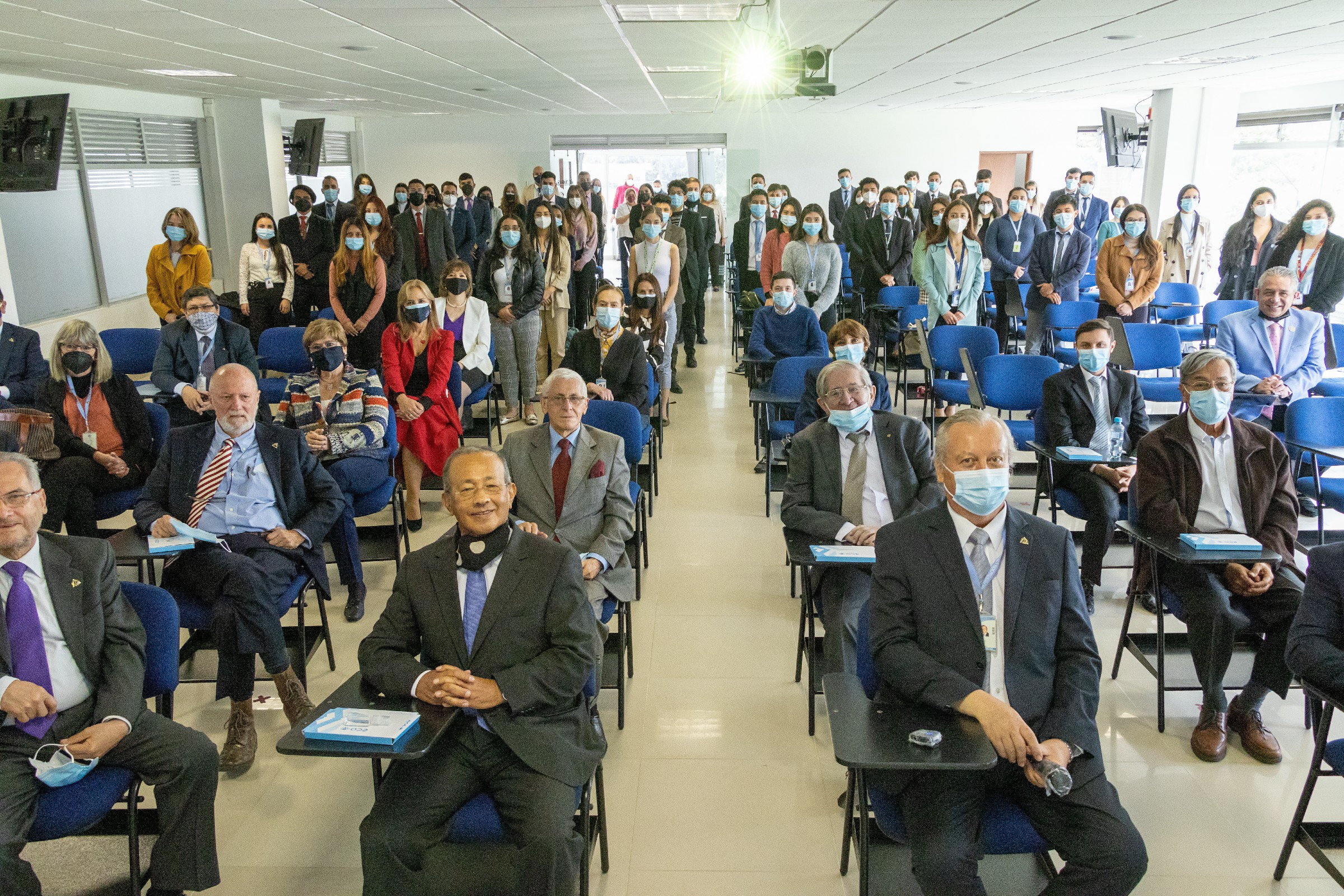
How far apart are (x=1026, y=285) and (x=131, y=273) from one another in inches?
434

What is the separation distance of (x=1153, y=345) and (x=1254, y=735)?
423 cm

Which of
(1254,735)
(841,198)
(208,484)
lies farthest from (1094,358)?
(841,198)

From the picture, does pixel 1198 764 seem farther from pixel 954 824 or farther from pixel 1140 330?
pixel 1140 330

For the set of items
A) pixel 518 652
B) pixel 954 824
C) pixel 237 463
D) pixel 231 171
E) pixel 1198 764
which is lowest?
pixel 1198 764

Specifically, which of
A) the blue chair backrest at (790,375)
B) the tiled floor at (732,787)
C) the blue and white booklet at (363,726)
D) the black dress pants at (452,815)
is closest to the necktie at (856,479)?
the tiled floor at (732,787)

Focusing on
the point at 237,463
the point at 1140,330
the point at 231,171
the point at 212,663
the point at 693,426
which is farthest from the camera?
the point at 231,171

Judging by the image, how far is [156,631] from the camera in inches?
111

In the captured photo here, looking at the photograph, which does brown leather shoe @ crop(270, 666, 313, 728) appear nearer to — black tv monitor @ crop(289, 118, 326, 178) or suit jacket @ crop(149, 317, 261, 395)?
suit jacket @ crop(149, 317, 261, 395)

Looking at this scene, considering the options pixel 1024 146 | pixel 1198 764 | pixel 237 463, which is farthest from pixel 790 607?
pixel 1024 146

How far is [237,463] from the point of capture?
3896 mm

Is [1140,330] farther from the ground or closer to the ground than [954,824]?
farther from the ground

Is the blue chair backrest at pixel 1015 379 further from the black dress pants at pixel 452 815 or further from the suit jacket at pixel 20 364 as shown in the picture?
the suit jacket at pixel 20 364

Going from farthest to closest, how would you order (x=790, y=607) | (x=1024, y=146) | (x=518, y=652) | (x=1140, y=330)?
1. (x=1024, y=146)
2. (x=1140, y=330)
3. (x=790, y=607)
4. (x=518, y=652)

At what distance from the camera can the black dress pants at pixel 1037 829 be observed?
7.43ft
